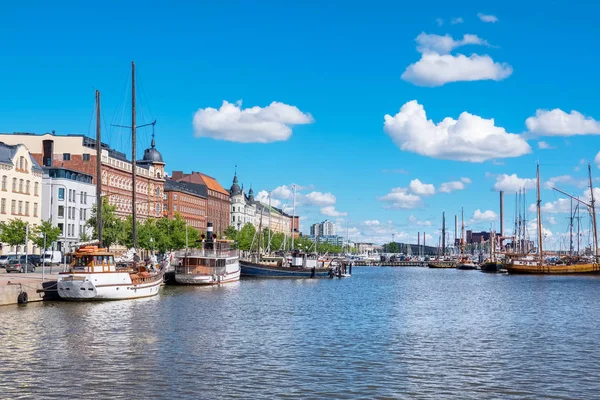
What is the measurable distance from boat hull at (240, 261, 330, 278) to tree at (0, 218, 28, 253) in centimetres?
3157

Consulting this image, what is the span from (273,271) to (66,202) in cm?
3574

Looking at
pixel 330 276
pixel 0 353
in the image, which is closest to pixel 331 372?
pixel 0 353

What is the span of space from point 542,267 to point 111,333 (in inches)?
5369

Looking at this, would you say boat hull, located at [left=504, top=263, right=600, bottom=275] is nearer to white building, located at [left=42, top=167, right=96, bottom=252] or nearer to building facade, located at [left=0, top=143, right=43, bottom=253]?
white building, located at [left=42, top=167, right=96, bottom=252]

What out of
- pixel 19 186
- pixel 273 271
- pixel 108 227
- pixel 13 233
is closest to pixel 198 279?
pixel 13 233

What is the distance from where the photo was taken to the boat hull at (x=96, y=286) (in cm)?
6500

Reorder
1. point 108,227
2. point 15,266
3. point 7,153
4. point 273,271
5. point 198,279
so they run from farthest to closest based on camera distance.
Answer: point 273,271 < point 108,227 < point 7,153 < point 198,279 < point 15,266

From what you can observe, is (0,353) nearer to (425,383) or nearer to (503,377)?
(425,383)

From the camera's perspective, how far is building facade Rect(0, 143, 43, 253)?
376 ft

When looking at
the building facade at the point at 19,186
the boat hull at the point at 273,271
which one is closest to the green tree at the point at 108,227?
the building facade at the point at 19,186

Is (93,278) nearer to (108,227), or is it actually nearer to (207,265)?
(207,265)

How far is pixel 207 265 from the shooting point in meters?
99.8

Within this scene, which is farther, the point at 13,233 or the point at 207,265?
the point at 13,233

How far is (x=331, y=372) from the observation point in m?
34.8
